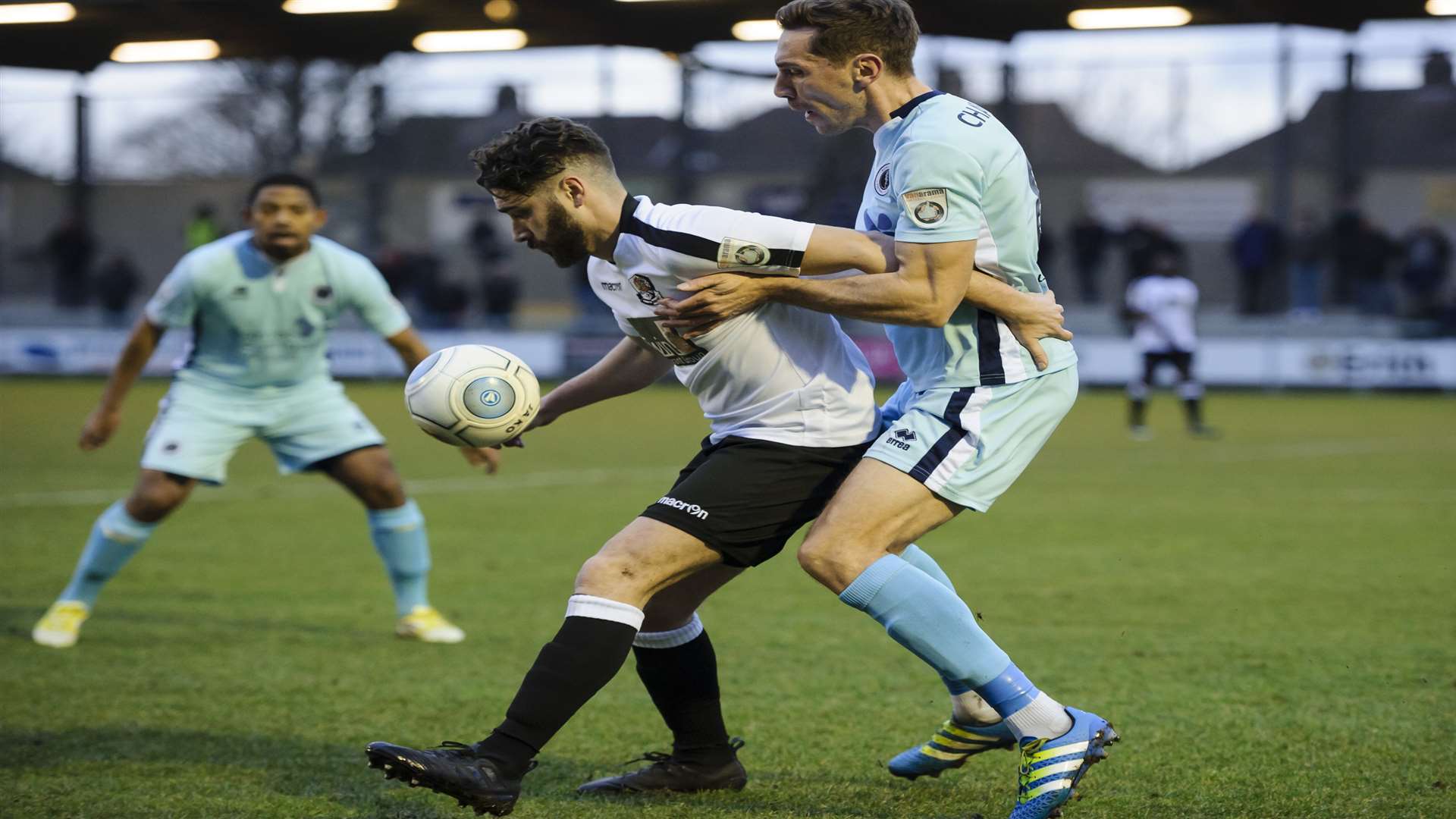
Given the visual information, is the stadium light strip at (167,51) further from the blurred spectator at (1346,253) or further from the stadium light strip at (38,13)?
the blurred spectator at (1346,253)

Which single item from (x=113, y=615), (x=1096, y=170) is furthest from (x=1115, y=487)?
(x=1096, y=170)

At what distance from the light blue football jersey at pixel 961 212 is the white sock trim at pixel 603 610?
0.92m

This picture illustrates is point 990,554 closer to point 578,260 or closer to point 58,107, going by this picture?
point 578,260

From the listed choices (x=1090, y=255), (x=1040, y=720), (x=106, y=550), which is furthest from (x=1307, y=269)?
(x=1040, y=720)

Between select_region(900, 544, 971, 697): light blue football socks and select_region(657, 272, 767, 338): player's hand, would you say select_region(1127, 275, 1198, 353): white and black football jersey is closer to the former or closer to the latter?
select_region(900, 544, 971, 697): light blue football socks

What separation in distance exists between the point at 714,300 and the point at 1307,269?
22666 mm

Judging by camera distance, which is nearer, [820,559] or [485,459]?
[820,559]

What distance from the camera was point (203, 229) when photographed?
28.6 metres

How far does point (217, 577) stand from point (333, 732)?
3.49 meters

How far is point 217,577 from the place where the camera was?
8.25 metres

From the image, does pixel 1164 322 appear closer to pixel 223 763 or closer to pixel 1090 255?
pixel 1090 255

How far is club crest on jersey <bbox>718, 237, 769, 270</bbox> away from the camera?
12.2 feet

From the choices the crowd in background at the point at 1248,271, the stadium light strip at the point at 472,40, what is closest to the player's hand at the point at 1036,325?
the crowd in background at the point at 1248,271

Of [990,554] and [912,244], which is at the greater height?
[912,244]
